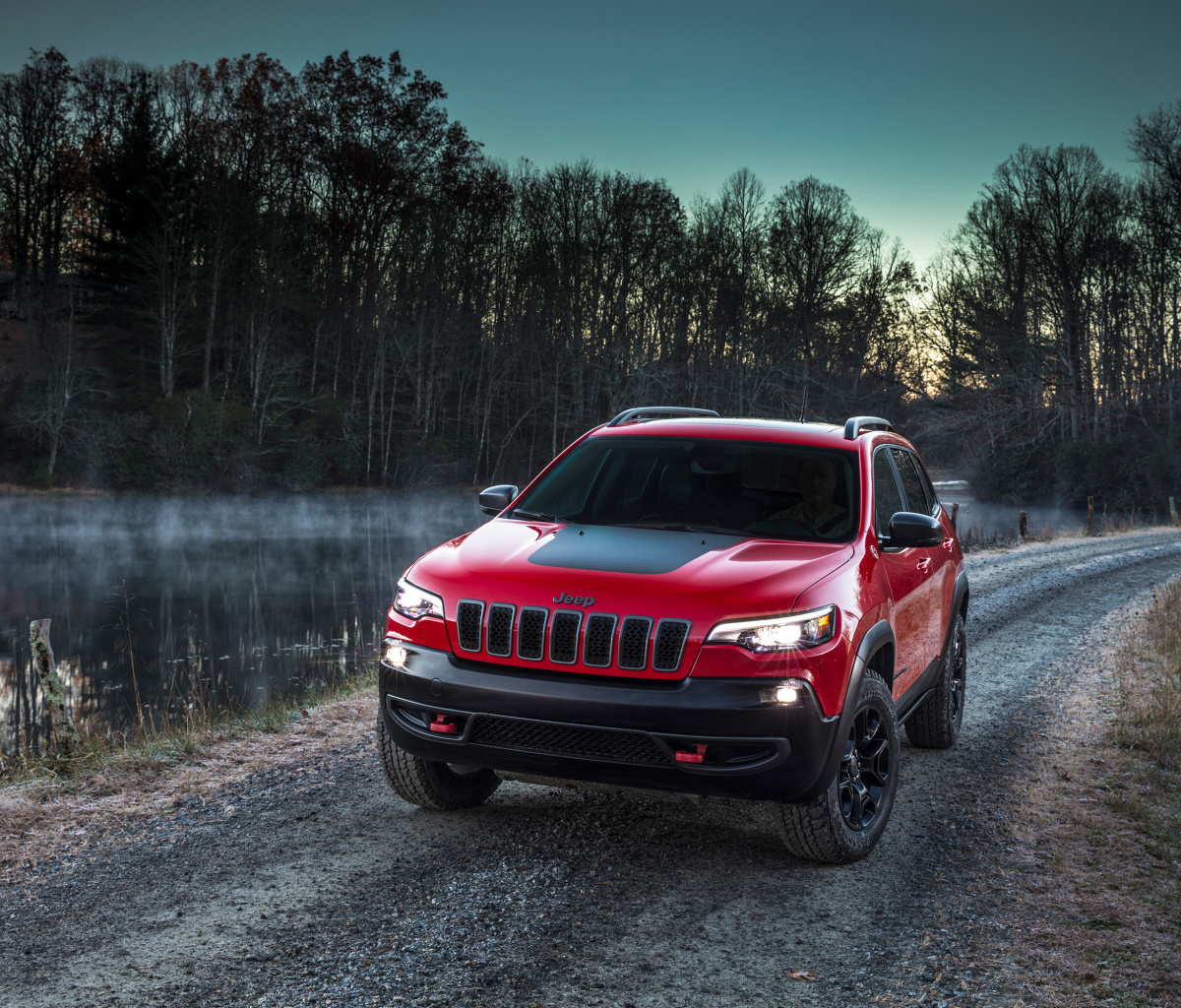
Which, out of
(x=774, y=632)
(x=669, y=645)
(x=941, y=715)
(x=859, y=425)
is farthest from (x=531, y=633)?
(x=941, y=715)

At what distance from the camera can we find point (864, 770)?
4.77 meters

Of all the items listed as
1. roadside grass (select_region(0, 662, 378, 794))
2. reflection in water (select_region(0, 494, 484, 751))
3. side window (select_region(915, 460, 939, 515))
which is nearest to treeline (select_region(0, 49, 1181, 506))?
reflection in water (select_region(0, 494, 484, 751))

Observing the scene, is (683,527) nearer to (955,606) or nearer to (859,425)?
(859,425)

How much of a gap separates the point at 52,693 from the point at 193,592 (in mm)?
17977

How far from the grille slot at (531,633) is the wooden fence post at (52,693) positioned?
465 cm

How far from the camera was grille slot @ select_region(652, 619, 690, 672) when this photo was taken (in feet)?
13.0

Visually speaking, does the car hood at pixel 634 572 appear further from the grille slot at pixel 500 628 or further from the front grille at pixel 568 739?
the front grille at pixel 568 739

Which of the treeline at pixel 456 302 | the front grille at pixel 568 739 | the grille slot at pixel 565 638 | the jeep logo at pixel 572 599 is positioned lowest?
the front grille at pixel 568 739

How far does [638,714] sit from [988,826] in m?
2.53

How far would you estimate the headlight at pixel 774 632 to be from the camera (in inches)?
156

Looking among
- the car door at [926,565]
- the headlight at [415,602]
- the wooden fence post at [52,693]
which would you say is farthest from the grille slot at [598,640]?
the wooden fence post at [52,693]

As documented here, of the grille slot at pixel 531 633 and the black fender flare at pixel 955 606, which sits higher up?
the grille slot at pixel 531 633

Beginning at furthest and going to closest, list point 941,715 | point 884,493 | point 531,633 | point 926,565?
point 941,715 → point 926,565 → point 884,493 → point 531,633

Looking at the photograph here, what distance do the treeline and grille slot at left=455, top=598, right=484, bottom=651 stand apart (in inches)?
1472
